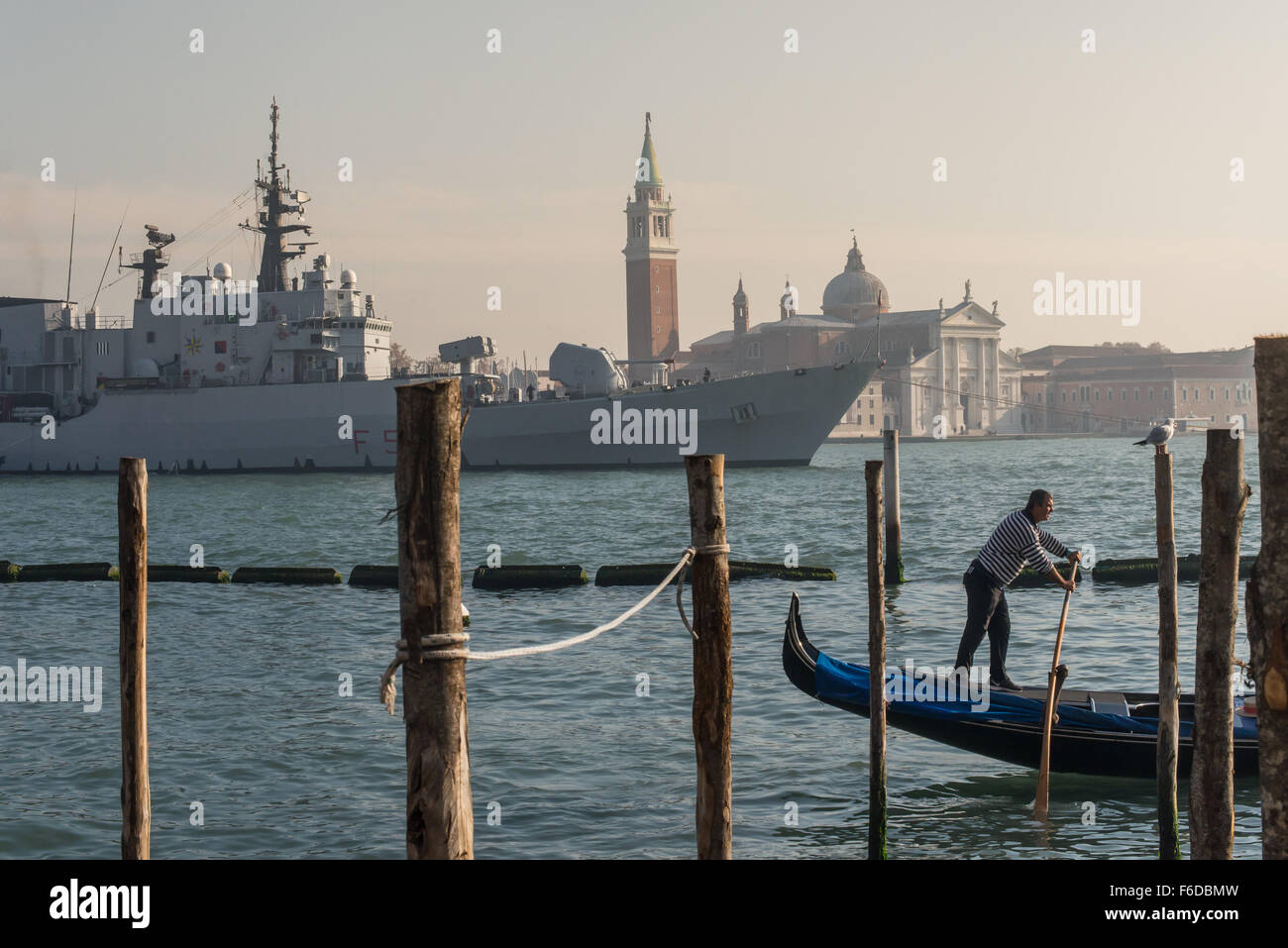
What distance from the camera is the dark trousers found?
8625 millimetres

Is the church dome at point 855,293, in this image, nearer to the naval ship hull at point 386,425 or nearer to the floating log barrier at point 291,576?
the naval ship hull at point 386,425

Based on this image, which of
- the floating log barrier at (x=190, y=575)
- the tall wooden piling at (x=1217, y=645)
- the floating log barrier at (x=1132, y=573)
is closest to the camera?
the tall wooden piling at (x=1217, y=645)

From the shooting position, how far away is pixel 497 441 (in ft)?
161

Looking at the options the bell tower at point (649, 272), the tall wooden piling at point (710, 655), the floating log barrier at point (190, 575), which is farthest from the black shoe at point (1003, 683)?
the bell tower at point (649, 272)

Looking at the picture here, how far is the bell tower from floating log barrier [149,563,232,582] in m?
82.8

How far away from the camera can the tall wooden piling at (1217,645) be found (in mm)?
5449

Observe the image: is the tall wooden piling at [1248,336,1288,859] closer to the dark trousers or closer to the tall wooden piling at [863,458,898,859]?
the tall wooden piling at [863,458,898,859]

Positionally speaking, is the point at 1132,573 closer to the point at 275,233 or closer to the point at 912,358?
the point at 275,233

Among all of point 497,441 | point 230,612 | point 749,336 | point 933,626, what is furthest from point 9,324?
point 749,336

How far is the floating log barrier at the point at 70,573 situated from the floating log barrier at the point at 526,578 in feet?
18.2

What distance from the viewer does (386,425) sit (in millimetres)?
49375

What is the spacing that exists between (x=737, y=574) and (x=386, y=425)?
33.3 meters

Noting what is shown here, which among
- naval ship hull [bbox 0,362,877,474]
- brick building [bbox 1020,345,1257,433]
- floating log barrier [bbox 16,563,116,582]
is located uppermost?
brick building [bbox 1020,345,1257,433]

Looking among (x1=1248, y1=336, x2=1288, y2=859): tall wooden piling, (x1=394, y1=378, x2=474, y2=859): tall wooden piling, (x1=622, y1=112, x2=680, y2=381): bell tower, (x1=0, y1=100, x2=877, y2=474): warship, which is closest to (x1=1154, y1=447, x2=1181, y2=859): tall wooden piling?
(x1=1248, y1=336, x2=1288, y2=859): tall wooden piling
